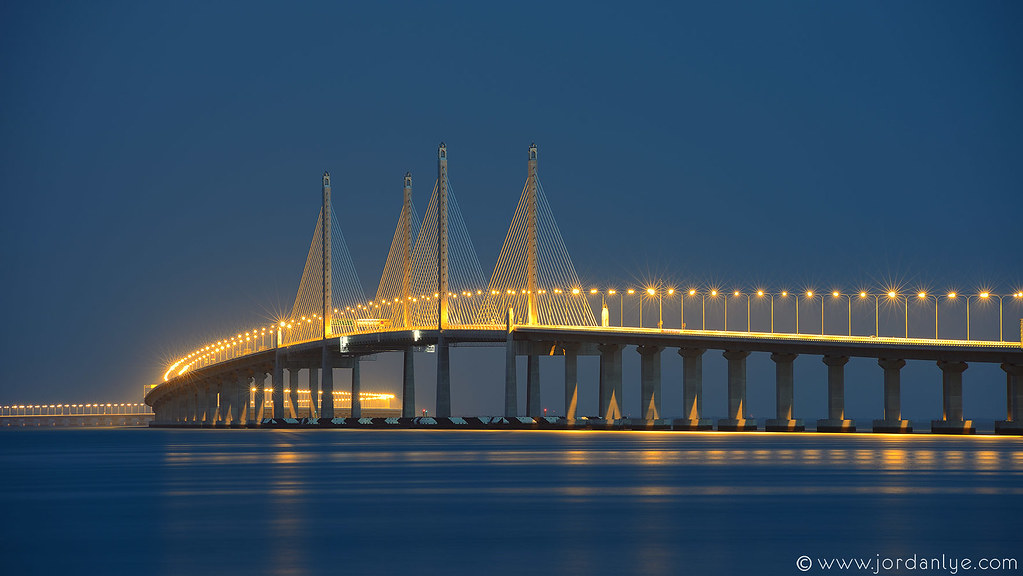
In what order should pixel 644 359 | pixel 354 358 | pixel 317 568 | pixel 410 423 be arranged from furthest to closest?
pixel 354 358 < pixel 410 423 < pixel 644 359 < pixel 317 568

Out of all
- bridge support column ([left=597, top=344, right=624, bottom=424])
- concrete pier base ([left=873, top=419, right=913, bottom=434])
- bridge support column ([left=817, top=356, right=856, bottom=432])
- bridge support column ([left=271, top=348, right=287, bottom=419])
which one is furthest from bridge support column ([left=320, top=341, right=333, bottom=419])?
concrete pier base ([left=873, top=419, right=913, bottom=434])

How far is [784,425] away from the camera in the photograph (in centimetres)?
11731

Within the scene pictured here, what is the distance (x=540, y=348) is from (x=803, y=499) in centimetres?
8988

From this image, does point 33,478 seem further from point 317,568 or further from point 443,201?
point 443,201

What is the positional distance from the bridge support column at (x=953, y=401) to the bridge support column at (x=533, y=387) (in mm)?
37472

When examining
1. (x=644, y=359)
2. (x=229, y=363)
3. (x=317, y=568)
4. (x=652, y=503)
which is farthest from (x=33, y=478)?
(x=229, y=363)

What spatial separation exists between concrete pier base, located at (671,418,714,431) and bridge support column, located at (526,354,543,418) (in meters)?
15.4

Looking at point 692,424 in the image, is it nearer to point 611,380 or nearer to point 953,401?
point 611,380

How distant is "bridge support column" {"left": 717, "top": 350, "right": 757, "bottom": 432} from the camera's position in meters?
120

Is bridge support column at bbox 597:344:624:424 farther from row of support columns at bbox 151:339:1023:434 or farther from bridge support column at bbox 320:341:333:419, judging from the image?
bridge support column at bbox 320:341:333:419

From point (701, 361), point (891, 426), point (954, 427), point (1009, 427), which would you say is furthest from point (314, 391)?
point (1009, 427)

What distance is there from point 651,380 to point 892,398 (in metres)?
21.5

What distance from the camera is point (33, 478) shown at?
52.3 meters

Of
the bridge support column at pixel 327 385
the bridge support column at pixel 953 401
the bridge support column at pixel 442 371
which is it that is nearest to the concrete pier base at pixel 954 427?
the bridge support column at pixel 953 401
